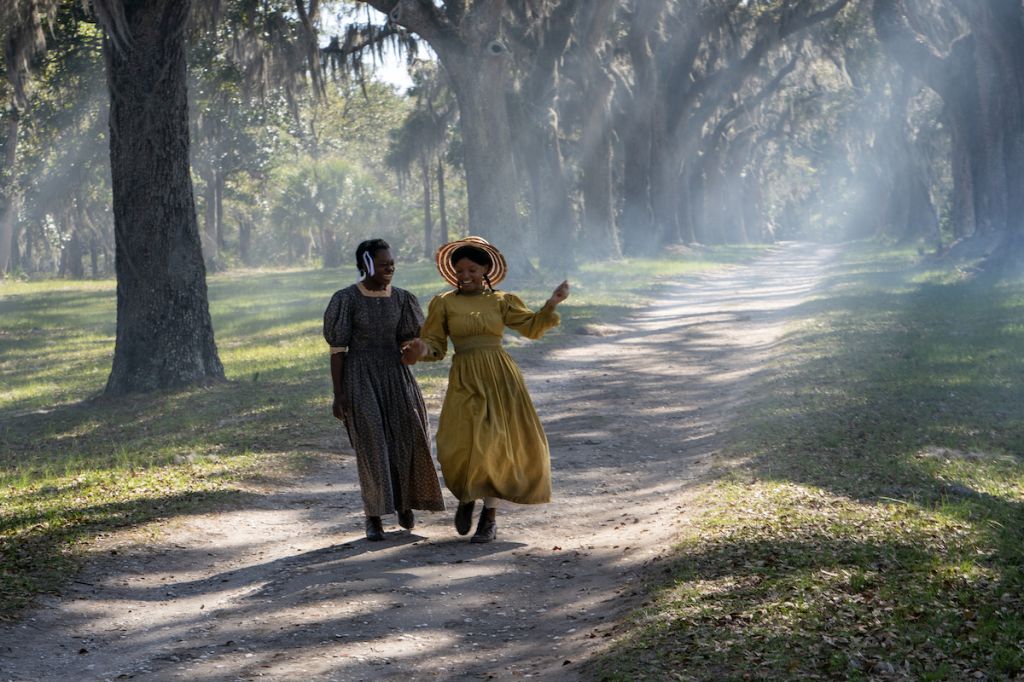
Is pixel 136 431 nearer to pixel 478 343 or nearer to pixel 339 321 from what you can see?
pixel 339 321

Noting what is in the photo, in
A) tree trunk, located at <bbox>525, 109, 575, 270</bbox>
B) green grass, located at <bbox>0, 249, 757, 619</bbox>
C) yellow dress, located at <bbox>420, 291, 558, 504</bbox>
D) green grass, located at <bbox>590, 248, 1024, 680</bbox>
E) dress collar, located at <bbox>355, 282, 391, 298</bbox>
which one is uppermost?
tree trunk, located at <bbox>525, 109, 575, 270</bbox>

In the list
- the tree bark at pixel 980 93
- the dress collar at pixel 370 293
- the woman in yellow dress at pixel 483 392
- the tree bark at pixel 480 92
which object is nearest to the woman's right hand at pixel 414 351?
the woman in yellow dress at pixel 483 392

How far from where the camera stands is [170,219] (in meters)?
14.0

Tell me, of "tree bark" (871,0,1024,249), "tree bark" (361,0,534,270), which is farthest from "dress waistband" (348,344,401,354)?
"tree bark" (871,0,1024,249)

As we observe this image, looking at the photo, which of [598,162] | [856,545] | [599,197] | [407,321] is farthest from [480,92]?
[856,545]

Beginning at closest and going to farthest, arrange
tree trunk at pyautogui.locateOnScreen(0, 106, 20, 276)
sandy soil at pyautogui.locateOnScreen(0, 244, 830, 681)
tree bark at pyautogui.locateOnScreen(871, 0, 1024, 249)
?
sandy soil at pyautogui.locateOnScreen(0, 244, 830, 681) → tree bark at pyautogui.locateOnScreen(871, 0, 1024, 249) → tree trunk at pyautogui.locateOnScreen(0, 106, 20, 276)

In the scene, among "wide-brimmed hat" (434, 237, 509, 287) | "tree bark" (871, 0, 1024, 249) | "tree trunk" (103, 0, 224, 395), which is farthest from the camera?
"tree bark" (871, 0, 1024, 249)

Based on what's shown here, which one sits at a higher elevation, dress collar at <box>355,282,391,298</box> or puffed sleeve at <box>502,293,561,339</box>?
dress collar at <box>355,282,391,298</box>

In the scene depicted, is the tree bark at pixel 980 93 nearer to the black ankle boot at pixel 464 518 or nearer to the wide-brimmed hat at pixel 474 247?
the wide-brimmed hat at pixel 474 247

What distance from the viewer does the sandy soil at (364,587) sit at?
17.7ft

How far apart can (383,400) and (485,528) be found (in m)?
0.99

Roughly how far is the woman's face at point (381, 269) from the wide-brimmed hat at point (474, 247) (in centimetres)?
29

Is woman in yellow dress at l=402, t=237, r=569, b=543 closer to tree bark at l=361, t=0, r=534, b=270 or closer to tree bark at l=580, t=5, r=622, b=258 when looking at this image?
tree bark at l=361, t=0, r=534, b=270

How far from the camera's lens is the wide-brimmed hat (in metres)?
7.33
